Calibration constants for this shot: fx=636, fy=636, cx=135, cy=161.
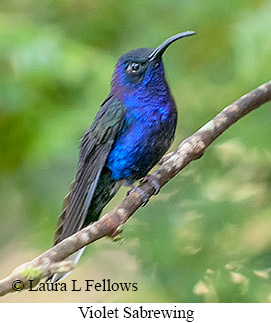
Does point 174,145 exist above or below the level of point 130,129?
above

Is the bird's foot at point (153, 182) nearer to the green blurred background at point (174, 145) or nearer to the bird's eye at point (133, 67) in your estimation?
the bird's eye at point (133, 67)

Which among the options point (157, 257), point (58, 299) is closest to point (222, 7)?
point (157, 257)

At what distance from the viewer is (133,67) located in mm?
1348

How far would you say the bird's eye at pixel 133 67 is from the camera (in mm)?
1339

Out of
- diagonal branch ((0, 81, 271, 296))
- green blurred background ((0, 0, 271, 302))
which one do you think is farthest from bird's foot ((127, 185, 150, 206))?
green blurred background ((0, 0, 271, 302))

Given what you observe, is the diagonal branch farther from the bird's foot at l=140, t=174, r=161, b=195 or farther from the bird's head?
the bird's head

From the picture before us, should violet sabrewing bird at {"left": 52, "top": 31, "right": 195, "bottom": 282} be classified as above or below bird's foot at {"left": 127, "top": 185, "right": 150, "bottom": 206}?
above

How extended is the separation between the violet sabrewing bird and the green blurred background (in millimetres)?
413

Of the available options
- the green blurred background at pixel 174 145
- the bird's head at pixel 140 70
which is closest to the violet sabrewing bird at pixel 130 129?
the bird's head at pixel 140 70

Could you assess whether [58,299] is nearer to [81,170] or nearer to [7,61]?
[81,170]

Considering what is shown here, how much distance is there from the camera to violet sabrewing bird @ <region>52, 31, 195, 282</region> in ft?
4.29

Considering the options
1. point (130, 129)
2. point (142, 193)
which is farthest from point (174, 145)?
point (142, 193)

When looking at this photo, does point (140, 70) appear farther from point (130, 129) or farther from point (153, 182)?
point (153, 182)

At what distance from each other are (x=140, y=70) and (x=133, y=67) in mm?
24
